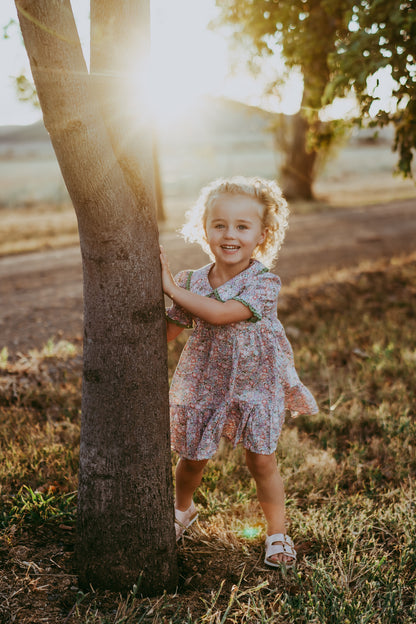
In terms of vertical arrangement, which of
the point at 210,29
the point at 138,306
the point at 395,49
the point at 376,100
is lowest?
the point at 138,306

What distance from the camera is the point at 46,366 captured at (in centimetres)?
484

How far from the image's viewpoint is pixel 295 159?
61.6ft

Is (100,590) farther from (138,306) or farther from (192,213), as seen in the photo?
(192,213)

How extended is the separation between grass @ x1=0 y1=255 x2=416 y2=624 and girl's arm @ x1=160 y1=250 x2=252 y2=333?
1.11 metres

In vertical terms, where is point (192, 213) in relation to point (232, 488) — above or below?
above

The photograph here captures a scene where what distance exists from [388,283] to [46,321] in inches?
190

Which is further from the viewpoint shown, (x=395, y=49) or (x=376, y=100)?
(x=376, y=100)

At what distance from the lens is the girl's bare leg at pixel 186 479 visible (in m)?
2.77

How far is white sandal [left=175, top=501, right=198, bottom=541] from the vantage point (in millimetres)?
2822

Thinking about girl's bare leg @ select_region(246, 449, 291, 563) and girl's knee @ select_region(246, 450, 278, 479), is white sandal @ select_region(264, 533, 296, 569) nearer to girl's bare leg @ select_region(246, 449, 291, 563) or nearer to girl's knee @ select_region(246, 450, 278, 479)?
girl's bare leg @ select_region(246, 449, 291, 563)

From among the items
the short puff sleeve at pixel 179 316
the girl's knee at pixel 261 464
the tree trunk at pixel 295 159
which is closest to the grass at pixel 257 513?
the girl's knee at pixel 261 464

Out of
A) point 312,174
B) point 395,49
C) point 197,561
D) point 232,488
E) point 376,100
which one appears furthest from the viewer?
point 312,174

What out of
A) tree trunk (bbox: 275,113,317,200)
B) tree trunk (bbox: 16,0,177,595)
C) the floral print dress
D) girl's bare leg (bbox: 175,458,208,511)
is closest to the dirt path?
tree trunk (bbox: 275,113,317,200)

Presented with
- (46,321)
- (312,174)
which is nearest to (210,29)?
(46,321)
